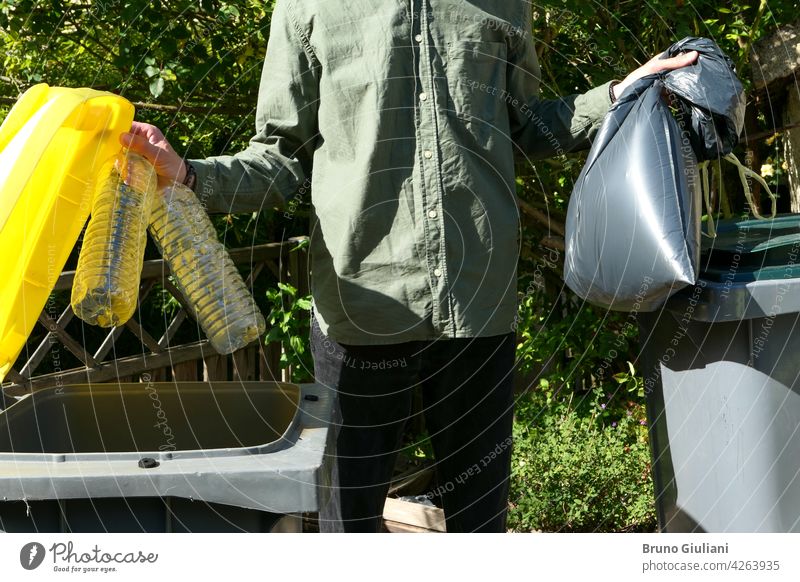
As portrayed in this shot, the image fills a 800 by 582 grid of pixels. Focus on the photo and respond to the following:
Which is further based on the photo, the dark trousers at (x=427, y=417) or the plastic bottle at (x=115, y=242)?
the dark trousers at (x=427, y=417)

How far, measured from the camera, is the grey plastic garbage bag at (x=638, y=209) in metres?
1.99

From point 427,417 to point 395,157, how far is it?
26.2 inches

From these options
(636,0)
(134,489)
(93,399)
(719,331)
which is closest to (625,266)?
(719,331)

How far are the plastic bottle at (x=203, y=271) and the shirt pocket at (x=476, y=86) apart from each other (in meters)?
0.64

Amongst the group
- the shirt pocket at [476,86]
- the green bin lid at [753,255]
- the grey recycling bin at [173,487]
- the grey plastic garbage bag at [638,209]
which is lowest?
the grey recycling bin at [173,487]

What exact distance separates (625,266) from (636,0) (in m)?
1.90

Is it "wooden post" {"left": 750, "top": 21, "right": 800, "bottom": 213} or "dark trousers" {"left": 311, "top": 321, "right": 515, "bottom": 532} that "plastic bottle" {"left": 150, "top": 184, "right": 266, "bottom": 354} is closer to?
"dark trousers" {"left": 311, "top": 321, "right": 515, "bottom": 532}

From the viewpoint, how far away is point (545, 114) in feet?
7.57

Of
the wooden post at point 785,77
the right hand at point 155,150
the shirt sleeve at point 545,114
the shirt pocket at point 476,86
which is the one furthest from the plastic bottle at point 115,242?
the wooden post at point 785,77

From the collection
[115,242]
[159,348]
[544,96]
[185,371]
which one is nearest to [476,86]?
[115,242]

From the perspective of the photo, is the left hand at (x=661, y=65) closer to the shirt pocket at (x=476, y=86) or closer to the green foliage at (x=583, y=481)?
the shirt pocket at (x=476, y=86)

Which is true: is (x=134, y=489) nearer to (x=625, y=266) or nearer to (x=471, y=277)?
(x=471, y=277)

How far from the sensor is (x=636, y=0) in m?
3.58
